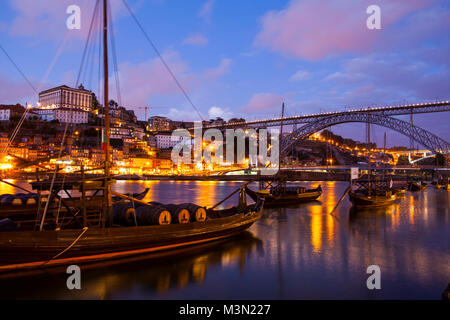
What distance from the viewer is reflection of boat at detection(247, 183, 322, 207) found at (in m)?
20.4

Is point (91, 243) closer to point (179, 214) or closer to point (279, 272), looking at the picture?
point (179, 214)

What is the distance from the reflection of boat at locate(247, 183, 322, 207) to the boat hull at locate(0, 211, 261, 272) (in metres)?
10.3

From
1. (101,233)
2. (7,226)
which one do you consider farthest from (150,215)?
(7,226)

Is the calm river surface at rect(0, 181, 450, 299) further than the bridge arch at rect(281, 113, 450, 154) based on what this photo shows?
No

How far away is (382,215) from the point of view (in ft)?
58.8

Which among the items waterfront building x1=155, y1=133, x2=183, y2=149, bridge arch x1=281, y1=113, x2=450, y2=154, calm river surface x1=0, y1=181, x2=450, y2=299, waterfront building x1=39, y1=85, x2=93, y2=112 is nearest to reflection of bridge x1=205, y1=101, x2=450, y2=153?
bridge arch x1=281, y1=113, x2=450, y2=154

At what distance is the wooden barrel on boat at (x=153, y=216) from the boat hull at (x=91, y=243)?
0.99 feet

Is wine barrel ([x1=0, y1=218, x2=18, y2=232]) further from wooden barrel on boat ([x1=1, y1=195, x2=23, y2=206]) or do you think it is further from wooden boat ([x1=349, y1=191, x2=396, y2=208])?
wooden boat ([x1=349, y1=191, x2=396, y2=208])

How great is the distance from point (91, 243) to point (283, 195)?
1582 cm

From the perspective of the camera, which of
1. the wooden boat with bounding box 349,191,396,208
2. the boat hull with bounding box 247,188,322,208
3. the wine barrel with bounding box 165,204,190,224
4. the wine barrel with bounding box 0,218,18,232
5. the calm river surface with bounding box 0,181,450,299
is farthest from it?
the boat hull with bounding box 247,188,322,208

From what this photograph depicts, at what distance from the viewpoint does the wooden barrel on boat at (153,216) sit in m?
8.69

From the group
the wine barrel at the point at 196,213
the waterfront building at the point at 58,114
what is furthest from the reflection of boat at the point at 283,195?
the waterfront building at the point at 58,114
